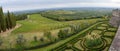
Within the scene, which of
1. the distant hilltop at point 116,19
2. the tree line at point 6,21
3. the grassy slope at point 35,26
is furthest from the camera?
the distant hilltop at point 116,19

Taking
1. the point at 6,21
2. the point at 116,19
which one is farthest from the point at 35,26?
the point at 116,19

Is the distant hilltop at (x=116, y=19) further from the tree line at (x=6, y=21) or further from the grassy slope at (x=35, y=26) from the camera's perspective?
the tree line at (x=6, y=21)

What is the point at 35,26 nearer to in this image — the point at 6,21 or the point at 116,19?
the point at 6,21

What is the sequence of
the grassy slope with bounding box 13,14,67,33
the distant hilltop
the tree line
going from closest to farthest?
the tree line, the grassy slope with bounding box 13,14,67,33, the distant hilltop

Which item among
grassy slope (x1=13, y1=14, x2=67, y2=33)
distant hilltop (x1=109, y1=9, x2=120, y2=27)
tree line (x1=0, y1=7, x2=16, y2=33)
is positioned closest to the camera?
tree line (x1=0, y1=7, x2=16, y2=33)

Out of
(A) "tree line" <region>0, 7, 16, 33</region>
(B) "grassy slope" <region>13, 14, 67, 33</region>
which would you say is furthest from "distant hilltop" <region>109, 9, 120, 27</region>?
(A) "tree line" <region>0, 7, 16, 33</region>

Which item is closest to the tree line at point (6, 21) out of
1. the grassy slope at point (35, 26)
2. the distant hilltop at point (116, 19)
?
the grassy slope at point (35, 26)

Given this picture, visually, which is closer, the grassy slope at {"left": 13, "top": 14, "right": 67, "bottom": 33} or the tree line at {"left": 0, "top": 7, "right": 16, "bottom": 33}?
the tree line at {"left": 0, "top": 7, "right": 16, "bottom": 33}

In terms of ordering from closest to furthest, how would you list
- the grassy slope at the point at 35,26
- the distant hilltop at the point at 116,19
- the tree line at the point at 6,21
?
1. the tree line at the point at 6,21
2. the grassy slope at the point at 35,26
3. the distant hilltop at the point at 116,19

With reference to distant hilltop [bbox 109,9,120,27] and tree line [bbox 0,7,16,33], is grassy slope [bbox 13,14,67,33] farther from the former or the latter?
distant hilltop [bbox 109,9,120,27]

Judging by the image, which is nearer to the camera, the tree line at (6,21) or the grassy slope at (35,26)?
the tree line at (6,21)

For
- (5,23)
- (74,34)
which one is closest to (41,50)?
(74,34)

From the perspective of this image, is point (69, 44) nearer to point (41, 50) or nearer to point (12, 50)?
point (41, 50)
